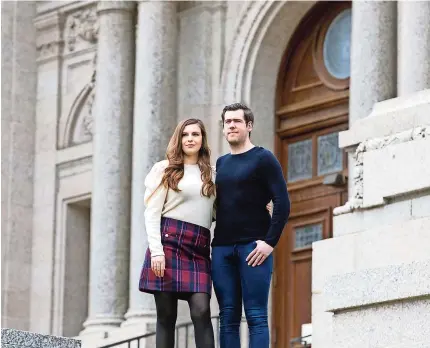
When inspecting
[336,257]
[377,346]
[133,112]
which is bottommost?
[377,346]

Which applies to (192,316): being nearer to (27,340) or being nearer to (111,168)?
(27,340)

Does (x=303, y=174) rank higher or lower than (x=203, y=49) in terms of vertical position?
lower

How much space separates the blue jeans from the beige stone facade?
5.47 metres

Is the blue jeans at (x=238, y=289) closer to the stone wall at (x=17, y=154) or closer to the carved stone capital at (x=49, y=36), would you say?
the stone wall at (x=17, y=154)

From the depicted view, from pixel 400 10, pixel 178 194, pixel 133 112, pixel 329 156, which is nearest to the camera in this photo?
pixel 178 194

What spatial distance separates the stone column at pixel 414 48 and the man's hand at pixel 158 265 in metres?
6.62

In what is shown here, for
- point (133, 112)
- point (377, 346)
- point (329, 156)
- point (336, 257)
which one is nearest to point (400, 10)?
point (329, 156)

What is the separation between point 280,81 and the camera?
63.7 feet

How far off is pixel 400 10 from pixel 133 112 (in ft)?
14.7

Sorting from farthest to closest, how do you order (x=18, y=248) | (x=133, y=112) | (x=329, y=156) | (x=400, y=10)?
(x=18, y=248)
(x=133, y=112)
(x=329, y=156)
(x=400, y=10)

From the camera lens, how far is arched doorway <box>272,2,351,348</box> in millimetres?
18562

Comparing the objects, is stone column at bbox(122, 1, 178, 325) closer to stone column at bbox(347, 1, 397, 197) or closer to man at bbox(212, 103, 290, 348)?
stone column at bbox(347, 1, 397, 197)

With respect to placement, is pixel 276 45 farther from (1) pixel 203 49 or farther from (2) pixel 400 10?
(2) pixel 400 10

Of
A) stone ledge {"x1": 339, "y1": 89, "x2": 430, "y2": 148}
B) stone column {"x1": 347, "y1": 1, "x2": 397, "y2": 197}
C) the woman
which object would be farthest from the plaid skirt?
stone column {"x1": 347, "y1": 1, "x2": 397, "y2": 197}
